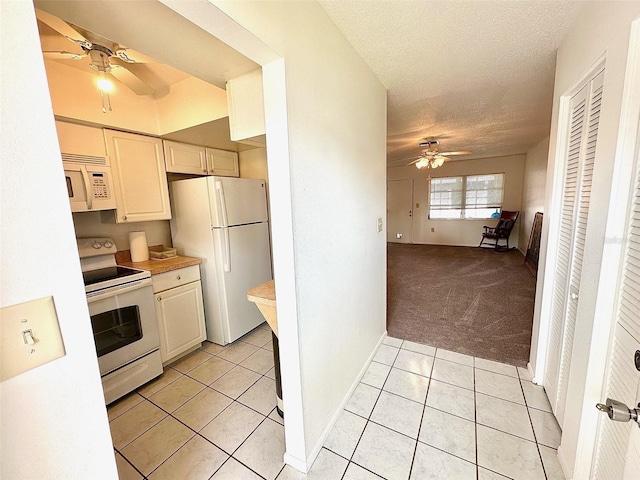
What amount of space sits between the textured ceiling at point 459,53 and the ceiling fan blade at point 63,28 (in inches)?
46.6

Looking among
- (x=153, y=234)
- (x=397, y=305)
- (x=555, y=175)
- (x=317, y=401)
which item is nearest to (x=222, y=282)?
(x=153, y=234)

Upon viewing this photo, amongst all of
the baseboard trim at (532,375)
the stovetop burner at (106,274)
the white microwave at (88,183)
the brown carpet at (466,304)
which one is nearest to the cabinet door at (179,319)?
the stovetop burner at (106,274)

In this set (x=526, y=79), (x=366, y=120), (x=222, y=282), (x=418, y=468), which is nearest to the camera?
(x=418, y=468)

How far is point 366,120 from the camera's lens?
1.94m

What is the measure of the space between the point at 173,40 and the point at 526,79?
8.52 ft

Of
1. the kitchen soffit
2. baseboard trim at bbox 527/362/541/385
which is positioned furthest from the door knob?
the kitchen soffit

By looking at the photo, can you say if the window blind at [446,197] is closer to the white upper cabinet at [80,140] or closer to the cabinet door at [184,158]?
the cabinet door at [184,158]

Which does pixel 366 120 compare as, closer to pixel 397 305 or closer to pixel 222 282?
pixel 222 282

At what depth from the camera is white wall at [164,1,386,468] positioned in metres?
1.12

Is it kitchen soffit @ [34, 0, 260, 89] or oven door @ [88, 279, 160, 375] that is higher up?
kitchen soffit @ [34, 0, 260, 89]

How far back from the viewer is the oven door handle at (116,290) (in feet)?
5.50

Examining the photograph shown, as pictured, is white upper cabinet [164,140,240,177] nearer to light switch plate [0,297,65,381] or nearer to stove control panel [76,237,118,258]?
stove control panel [76,237,118,258]

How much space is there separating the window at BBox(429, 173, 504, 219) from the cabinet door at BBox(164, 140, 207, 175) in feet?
19.9

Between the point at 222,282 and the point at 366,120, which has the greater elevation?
the point at 366,120
